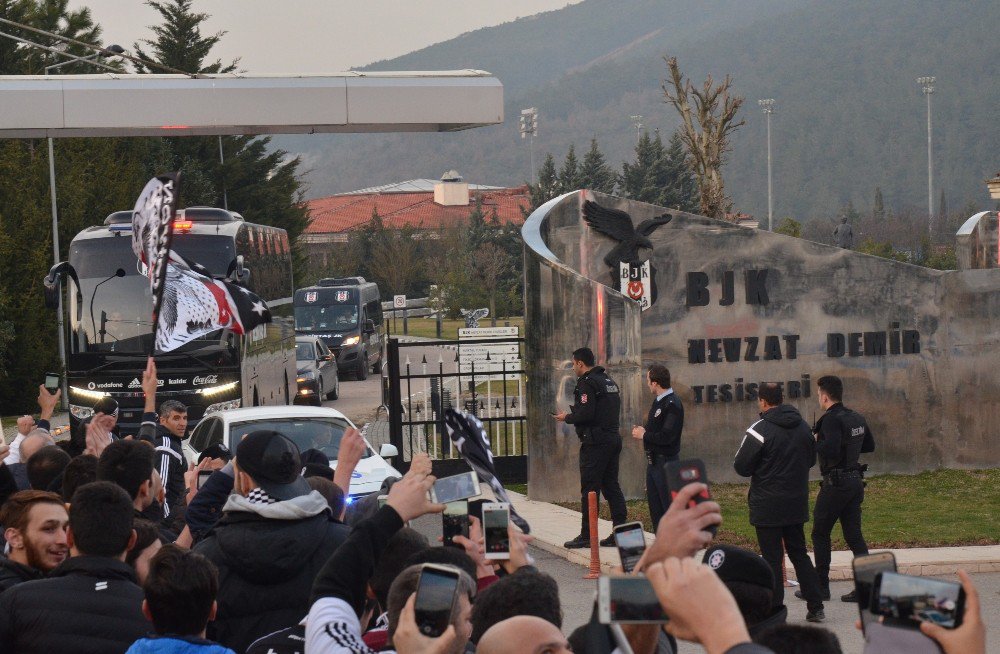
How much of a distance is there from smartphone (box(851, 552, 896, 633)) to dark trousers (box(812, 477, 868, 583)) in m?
7.41

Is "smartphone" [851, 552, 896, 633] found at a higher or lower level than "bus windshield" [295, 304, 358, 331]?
higher

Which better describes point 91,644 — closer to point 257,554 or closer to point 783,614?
point 257,554

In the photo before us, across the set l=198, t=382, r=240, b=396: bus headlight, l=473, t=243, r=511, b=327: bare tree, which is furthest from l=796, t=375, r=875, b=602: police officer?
l=473, t=243, r=511, b=327: bare tree

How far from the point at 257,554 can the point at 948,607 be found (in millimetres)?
A: 2714

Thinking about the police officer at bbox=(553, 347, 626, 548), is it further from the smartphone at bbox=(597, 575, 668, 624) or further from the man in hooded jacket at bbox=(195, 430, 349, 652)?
the smartphone at bbox=(597, 575, 668, 624)

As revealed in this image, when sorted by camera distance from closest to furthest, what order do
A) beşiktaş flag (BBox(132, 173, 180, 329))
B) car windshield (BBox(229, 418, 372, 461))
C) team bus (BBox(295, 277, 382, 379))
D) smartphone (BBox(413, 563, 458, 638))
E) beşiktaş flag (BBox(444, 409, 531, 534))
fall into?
1. smartphone (BBox(413, 563, 458, 638))
2. beşiktaş flag (BBox(444, 409, 531, 534))
3. beşiktaş flag (BBox(132, 173, 180, 329))
4. car windshield (BBox(229, 418, 372, 461))
5. team bus (BBox(295, 277, 382, 379))

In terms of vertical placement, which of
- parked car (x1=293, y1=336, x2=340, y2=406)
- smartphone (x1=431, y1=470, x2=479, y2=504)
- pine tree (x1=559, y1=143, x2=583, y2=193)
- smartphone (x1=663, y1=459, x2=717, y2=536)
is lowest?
parked car (x1=293, y1=336, x2=340, y2=406)

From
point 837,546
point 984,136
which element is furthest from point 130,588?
point 984,136

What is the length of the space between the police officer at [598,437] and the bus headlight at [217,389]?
32.1 ft

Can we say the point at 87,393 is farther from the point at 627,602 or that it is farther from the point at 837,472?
the point at 627,602

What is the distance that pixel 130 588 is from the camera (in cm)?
457

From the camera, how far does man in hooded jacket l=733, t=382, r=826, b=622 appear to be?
9.53 m

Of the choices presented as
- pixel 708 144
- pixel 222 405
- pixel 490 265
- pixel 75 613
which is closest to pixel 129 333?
pixel 222 405

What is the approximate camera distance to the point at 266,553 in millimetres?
4465
